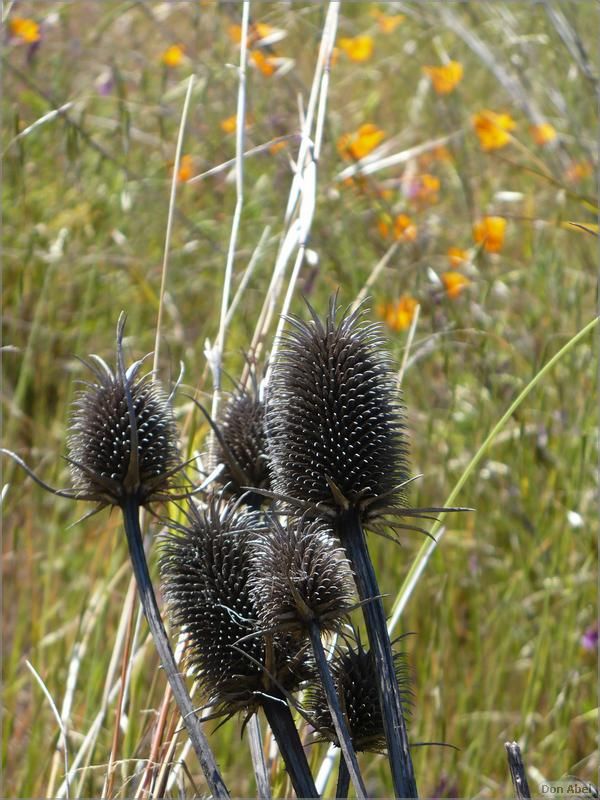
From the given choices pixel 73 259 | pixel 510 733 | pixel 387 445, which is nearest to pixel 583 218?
pixel 510 733

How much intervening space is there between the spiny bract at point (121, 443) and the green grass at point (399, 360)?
14.0 inches

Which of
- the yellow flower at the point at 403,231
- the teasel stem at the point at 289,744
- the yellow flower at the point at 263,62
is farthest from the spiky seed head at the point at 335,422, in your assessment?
the yellow flower at the point at 263,62

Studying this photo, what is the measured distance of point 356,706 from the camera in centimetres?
125

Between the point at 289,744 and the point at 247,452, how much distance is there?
0.47 m

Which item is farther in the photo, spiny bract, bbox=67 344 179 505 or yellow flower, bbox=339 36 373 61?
yellow flower, bbox=339 36 373 61

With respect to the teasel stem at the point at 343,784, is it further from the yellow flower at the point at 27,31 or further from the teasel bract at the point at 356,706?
the yellow flower at the point at 27,31

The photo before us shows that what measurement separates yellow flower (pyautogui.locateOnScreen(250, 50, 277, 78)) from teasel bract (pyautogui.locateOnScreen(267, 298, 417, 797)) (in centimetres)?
187

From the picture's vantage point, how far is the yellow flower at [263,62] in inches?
117

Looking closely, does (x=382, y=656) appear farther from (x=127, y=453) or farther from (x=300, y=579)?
(x=127, y=453)

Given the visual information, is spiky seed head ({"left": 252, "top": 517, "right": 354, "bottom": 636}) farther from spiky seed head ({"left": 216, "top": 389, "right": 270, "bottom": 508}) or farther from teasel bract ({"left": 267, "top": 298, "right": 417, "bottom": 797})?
spiky seed head ({"left": 216, "top": 389, "right": 270, "bottom": 508})

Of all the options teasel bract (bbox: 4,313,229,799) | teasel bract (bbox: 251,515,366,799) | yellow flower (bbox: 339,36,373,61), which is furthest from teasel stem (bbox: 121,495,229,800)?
yellow flower (bbox: 339,36,373,61)

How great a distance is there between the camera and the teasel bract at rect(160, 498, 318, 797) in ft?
3.93

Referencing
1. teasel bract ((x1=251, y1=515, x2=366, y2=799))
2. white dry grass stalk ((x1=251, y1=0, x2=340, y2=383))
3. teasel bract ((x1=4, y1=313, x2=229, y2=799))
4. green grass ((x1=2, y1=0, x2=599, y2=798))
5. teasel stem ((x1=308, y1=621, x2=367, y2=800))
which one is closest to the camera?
teasel stem ((x1=308, y1=621, x2=367, y2=800))

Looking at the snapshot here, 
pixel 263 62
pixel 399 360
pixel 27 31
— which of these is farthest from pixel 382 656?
pixel 27 31
